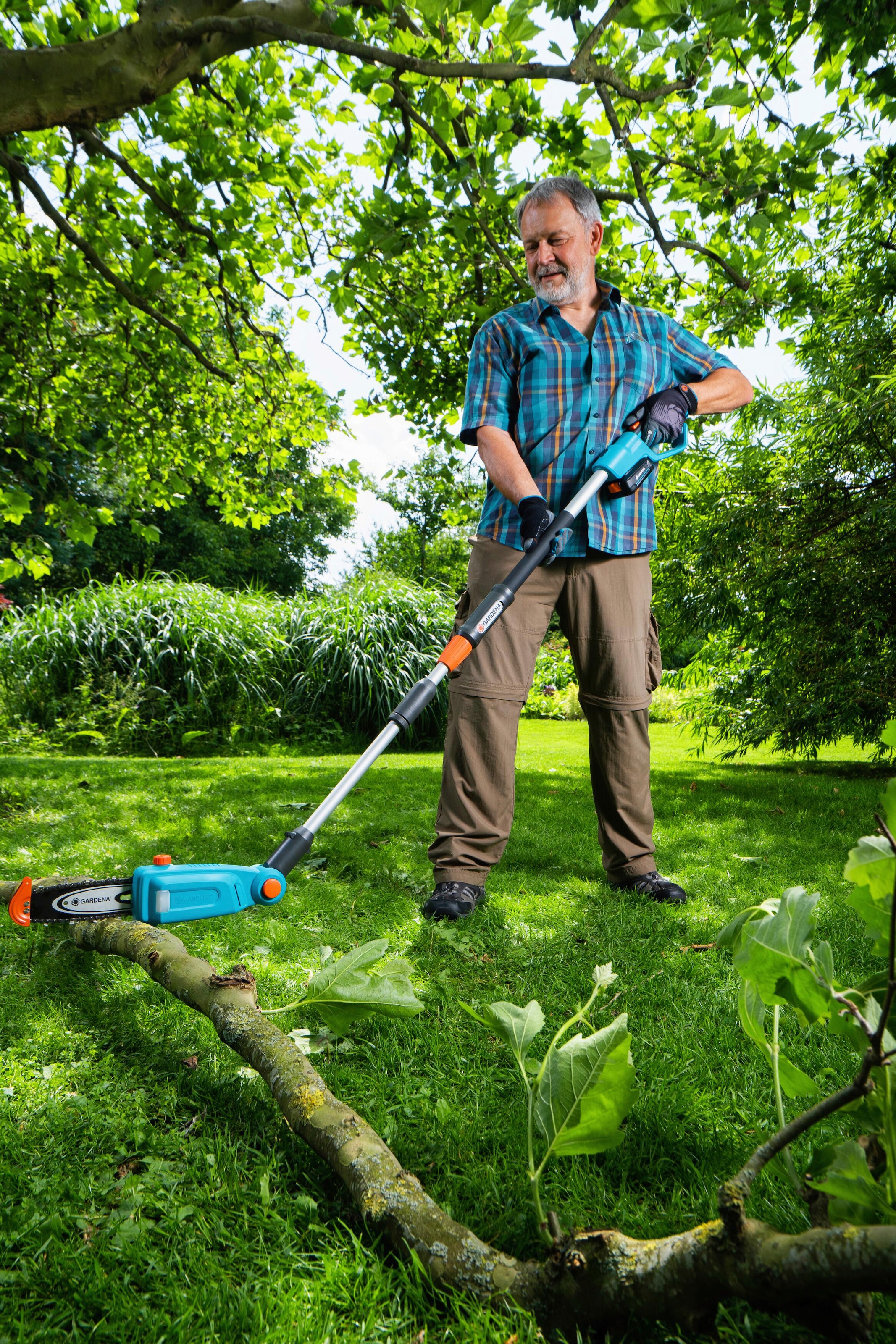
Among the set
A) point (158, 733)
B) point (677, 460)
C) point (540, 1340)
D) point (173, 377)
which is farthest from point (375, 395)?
point (540, 1340)

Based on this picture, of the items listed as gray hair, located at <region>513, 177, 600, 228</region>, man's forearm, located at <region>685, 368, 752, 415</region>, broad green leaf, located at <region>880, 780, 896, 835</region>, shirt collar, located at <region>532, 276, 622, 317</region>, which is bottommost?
broad green leaf, located at <region>880, 780, 896, 835</region>

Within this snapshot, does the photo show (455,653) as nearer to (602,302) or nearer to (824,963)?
(824,963)

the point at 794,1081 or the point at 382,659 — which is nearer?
the point at 794,1081

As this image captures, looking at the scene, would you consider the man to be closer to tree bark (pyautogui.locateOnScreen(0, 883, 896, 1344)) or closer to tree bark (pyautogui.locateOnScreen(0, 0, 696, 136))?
tree bark (pyautogui.locateOnScreen(0, 0, 696, 136))

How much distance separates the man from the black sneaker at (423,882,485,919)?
0.20 feet

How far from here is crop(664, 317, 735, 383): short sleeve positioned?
3.14 m

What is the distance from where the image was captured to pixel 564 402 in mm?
2906

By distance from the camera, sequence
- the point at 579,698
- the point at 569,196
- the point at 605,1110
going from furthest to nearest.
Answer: the point at 579,698 < the point at 569,196 < the point at 605,1110

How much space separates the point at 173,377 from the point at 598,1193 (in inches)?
237

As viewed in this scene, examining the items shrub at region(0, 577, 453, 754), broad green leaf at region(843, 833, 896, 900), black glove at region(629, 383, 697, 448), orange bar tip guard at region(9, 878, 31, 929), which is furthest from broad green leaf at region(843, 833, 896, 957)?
shrub at region(0, 577, 453, 754)

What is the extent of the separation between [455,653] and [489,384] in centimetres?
117

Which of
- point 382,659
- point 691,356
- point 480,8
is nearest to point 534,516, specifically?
point 691,356

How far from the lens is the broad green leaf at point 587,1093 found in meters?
1.10

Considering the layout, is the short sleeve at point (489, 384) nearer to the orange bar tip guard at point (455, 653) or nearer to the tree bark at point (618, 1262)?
the orange bar tip guard at point (455, 653)
